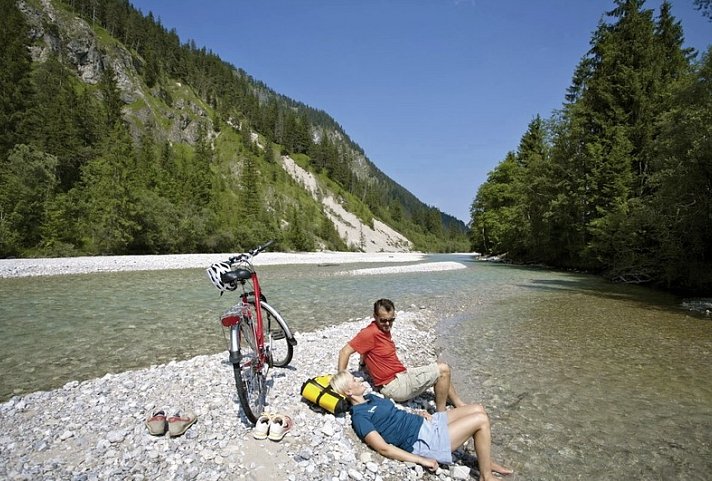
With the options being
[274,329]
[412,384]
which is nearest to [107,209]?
[274,329]

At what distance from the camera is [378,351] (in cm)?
598

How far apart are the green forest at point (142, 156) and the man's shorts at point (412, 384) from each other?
45.6m

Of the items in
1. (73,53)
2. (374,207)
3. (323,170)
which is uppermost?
(73,53)

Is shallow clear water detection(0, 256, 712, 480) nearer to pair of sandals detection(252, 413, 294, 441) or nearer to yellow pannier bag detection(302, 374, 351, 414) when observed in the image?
yellow pannier bag detection(302, 374, 351, 414)

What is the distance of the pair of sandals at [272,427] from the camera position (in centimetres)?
467

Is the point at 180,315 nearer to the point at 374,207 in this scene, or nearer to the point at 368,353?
the point at 368,353

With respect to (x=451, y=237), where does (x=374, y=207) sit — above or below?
above

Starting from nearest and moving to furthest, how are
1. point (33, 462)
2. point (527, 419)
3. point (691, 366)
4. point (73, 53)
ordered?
1. point (33, 462)
2. point (527, 419)
3. point (691, 366)
4. point (73, 53)

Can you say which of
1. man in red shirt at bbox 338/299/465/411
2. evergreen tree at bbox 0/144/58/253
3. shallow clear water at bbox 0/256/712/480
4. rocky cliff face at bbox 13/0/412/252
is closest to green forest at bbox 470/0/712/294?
shallow clear water at bbox 0/256/712/480

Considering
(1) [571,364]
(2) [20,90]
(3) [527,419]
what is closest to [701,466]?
(3) [527,419]

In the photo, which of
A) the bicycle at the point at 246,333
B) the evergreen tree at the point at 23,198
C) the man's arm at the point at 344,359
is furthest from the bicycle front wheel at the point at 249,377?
the evergreen tree at the point at 23,198

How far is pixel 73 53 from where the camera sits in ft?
347

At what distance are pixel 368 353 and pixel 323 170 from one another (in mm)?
154333

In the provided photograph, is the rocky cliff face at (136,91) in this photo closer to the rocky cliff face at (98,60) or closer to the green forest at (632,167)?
the rocky cliff face at (98,60)
